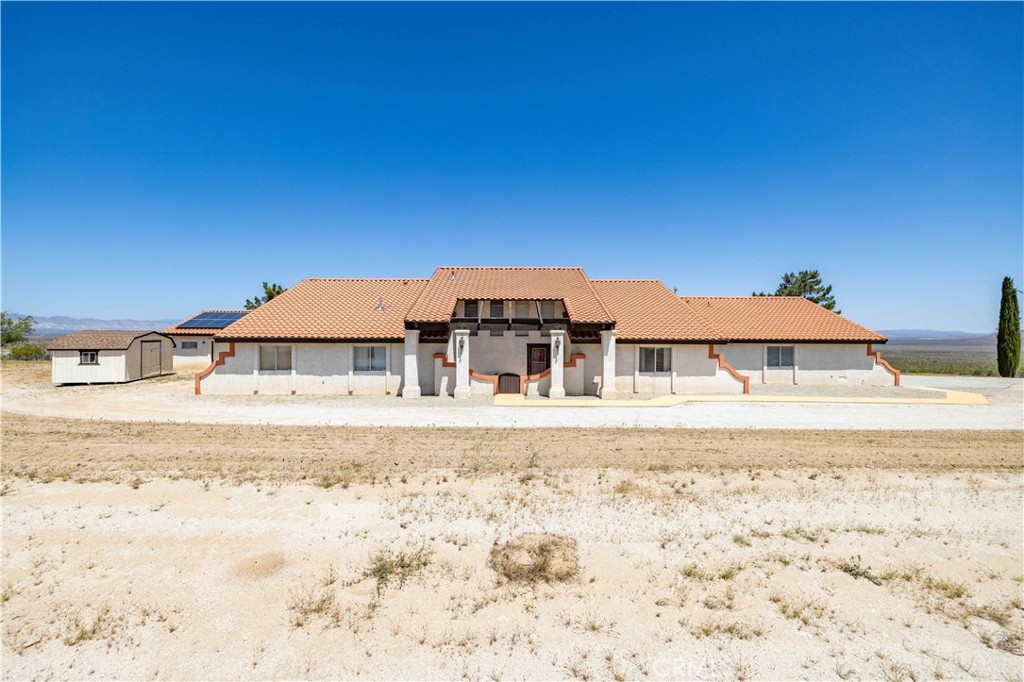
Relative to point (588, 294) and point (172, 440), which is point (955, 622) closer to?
point (172, 440)

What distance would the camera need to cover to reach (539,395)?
2103 centimetres

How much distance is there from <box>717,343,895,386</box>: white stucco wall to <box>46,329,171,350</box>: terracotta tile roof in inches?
1348

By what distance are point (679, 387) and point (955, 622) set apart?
58.6 ft

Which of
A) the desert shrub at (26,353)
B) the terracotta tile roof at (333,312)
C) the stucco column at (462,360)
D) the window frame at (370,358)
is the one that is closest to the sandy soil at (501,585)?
the stucco column at (462,360)

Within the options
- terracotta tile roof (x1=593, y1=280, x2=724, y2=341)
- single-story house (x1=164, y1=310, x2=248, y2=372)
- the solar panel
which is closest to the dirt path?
terracotta tile roof (x1=593, y1=280, x2=724, y2=341)

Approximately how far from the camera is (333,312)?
927 inches

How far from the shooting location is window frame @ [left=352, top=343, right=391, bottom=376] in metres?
21.7

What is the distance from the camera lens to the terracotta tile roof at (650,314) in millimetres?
22513

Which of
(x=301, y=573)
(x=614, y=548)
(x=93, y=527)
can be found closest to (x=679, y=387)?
(x=614, y=548)

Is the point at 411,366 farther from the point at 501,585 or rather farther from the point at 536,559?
the point at 501,585

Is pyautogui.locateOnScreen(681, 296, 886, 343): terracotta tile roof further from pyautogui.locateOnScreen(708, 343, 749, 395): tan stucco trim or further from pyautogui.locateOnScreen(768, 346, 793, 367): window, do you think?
pyautogui.locateOnScreen(708, 343, 749, 395): tan stucco trim

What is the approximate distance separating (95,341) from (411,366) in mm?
18993

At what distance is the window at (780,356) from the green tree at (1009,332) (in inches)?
791

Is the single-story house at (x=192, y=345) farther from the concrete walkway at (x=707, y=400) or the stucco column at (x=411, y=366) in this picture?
the concrete walkway at (x=707, y=400)
